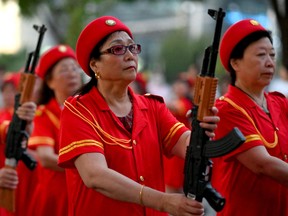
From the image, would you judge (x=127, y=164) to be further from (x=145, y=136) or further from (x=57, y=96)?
(x=57, y=96)

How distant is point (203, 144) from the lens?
5488 mm

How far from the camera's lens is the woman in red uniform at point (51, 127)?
8.50 meters

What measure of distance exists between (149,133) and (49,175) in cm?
266

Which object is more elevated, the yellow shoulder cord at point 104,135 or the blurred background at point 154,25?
the blurred background at point 154,25

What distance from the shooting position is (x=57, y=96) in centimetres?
898

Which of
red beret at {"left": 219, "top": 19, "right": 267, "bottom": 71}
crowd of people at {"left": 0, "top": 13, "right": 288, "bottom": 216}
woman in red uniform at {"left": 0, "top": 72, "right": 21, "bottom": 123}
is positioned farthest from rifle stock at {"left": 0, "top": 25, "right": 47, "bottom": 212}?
woman in red uniform at {"left": 0, "top": 72, "right": 21, "bottom": 123}

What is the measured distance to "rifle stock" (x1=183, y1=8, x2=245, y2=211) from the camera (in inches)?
214

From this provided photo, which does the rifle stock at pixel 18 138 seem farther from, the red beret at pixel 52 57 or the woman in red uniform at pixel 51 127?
the red beret at pixel 52 57

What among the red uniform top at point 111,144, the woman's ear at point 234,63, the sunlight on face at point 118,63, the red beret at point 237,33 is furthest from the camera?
the woman's ear at point 234,63

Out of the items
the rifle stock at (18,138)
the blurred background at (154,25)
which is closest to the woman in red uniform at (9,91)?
the rifle stock at (18,138)

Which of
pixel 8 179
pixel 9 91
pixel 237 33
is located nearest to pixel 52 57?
pixel 8 179

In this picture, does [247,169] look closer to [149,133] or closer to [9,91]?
[149,133]

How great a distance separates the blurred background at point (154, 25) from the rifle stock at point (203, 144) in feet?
19.0

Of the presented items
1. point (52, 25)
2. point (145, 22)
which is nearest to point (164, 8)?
point (145, 22)
